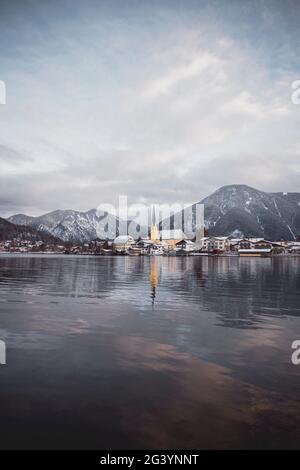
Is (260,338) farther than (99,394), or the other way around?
(260,338)

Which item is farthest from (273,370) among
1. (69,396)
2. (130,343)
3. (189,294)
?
(189,294)

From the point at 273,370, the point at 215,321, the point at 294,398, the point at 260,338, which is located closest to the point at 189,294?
the point at 215,321

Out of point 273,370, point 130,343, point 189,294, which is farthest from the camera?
point 189,294

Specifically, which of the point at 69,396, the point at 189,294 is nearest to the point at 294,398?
the point at 69,396

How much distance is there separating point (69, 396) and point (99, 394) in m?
0.72

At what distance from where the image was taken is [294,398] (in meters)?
7.89
